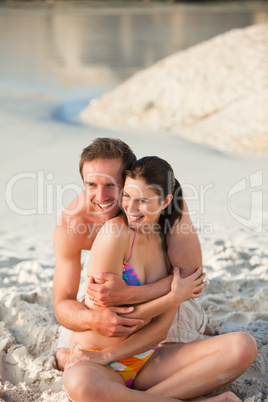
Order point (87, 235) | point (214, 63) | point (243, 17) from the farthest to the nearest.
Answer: point (243, 17), point (214, 63), point (87, 235)

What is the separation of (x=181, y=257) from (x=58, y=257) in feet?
1.93

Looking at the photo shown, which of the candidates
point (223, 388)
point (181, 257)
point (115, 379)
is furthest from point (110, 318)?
point (223, 388)

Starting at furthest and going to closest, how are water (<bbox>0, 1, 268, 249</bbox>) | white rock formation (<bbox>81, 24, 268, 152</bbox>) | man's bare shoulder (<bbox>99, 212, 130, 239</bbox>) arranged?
white rock formation (<bbox>81, 24, 268, 152</bbox>) → water (<bbox>0, 1, 268, 249</bbox>) → man's bare shoulder (<bbox>99, 212, 130, 239</bbox>)

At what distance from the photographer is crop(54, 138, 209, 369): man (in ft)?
7.24

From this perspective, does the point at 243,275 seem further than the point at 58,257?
Yes

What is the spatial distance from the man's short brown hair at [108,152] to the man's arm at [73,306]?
38cm

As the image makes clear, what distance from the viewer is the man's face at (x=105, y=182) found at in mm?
2350

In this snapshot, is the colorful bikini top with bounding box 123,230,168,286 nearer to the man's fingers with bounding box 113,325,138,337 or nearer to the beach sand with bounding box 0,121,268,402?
the man's fingers with bounding box 113,325,138,337

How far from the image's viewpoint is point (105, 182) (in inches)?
92.9

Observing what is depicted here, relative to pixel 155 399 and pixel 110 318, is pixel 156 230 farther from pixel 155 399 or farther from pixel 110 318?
pixel 155 399

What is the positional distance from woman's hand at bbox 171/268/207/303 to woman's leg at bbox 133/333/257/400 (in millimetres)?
227

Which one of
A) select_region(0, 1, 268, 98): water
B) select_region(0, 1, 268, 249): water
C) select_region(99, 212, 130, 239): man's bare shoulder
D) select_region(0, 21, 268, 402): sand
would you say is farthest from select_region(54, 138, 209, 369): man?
select_region(0, 1, 268, 98): water

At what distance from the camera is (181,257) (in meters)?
2.38

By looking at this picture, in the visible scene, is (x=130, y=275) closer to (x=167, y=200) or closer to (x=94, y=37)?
(x=167, y=200)
